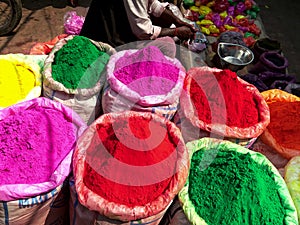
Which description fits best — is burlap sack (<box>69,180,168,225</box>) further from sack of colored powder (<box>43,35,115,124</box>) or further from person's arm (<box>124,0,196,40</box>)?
person's arm (<box>124,0,196,40</box>)

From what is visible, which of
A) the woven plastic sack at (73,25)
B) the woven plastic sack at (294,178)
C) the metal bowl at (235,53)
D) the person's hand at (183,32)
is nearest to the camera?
the woven plastic sack at (294,178)

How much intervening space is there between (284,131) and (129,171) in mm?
1099

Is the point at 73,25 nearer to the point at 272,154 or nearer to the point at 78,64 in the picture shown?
the point at 78,64

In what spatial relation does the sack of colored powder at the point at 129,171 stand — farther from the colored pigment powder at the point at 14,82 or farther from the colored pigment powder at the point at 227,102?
the colored pigment powder at the point at 14,82

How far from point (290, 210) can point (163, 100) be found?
2.70 feet

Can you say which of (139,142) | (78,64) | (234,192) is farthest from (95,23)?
(234,192)

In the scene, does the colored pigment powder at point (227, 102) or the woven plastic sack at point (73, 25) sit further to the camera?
the woven plastic sack at point (73, 25)

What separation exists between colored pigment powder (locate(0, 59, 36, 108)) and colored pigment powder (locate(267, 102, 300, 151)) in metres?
1.48

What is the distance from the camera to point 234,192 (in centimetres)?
148

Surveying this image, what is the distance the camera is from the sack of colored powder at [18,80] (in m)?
1.88

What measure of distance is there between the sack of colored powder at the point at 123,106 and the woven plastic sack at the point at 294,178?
727 millimetres


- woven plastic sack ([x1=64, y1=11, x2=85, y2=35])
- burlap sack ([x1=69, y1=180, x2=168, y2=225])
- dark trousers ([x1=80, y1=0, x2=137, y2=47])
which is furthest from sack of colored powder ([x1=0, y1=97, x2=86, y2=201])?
woven plastic sack ([x1=64, y1=11, x2=85, y2=35])

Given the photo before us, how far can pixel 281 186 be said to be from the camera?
1.66 meters

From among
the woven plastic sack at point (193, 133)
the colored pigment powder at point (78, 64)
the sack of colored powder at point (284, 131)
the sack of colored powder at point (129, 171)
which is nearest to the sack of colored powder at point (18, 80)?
the colored pigment powder at point (78, 64)
